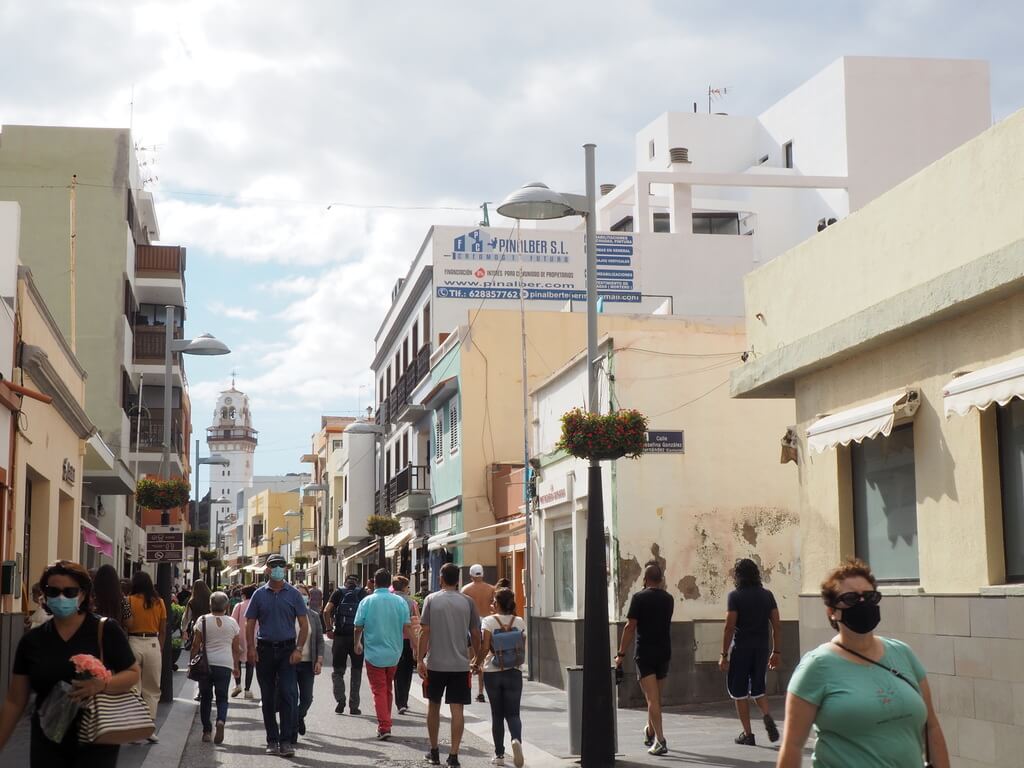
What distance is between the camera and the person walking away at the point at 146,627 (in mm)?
12352

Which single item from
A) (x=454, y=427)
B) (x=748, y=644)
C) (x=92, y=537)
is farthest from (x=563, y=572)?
(x=454, y=427)

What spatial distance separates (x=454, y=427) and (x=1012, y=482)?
24507mm

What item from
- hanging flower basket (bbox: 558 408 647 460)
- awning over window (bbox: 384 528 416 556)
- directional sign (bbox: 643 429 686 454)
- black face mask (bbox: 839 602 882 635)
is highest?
directional sign (bbox: 643 429 686 454)

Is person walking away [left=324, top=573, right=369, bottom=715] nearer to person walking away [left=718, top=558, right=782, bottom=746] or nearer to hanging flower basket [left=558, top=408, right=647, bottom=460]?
person walking away [left=718, top=558, right=782, bottom=746]

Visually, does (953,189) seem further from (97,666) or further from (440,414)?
(440,414)

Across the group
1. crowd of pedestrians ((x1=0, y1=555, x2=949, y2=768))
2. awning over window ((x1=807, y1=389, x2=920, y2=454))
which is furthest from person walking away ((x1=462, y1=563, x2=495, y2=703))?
awning over window ((x1=807, y1=389, x2=920, y2=454))

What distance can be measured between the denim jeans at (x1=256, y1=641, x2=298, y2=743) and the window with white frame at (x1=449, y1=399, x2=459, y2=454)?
67.6 feet

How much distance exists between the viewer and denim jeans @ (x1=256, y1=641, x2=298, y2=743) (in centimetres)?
1266

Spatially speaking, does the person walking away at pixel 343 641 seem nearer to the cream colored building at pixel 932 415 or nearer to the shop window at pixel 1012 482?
the cream colored building at pixel 932 415

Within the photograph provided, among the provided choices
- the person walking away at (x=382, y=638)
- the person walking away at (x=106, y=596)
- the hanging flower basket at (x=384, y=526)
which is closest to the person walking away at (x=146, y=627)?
the person walking away at (x=382, y=638)

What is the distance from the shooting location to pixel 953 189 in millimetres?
10625

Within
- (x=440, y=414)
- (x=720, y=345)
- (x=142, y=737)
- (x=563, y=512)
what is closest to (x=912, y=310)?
(x=142, y=737)

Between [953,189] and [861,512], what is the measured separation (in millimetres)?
3355

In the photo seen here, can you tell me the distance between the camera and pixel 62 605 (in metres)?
6.33
